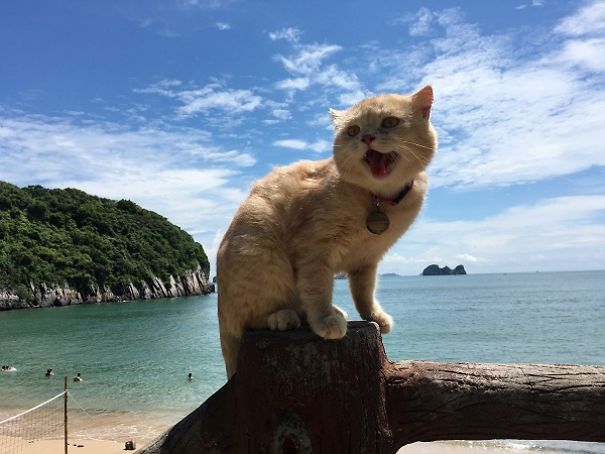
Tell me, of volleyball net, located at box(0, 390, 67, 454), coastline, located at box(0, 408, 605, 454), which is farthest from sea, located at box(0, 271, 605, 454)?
volleyball net, located at box(0, 390, 67, 454)

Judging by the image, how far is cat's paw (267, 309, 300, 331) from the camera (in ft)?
8.11

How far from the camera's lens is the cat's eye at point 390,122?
2684 mm

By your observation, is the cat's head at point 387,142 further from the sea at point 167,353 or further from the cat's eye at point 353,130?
the sea at point 167,353

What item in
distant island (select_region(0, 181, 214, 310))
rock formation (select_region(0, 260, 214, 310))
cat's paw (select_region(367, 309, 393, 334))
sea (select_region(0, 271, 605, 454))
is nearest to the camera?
cat's paw (select_region(367, 309, 393, 334))

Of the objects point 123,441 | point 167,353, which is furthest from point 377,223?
point 167,353

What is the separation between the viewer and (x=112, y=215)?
80.3 metres

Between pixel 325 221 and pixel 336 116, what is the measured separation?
760mm

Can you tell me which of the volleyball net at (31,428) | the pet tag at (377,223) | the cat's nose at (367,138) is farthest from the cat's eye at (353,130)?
the volleyball net at (31,428)

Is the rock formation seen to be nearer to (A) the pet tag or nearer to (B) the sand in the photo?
(B) the sand

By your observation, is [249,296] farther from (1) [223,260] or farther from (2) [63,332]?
(2) [63,332]

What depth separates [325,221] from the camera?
8.55 ft

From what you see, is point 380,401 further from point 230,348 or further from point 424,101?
point 424,101

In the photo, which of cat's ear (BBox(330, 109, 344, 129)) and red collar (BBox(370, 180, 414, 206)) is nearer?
red collar (BBox(370, 180, 414, 206))

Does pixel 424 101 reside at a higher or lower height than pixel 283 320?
higher
